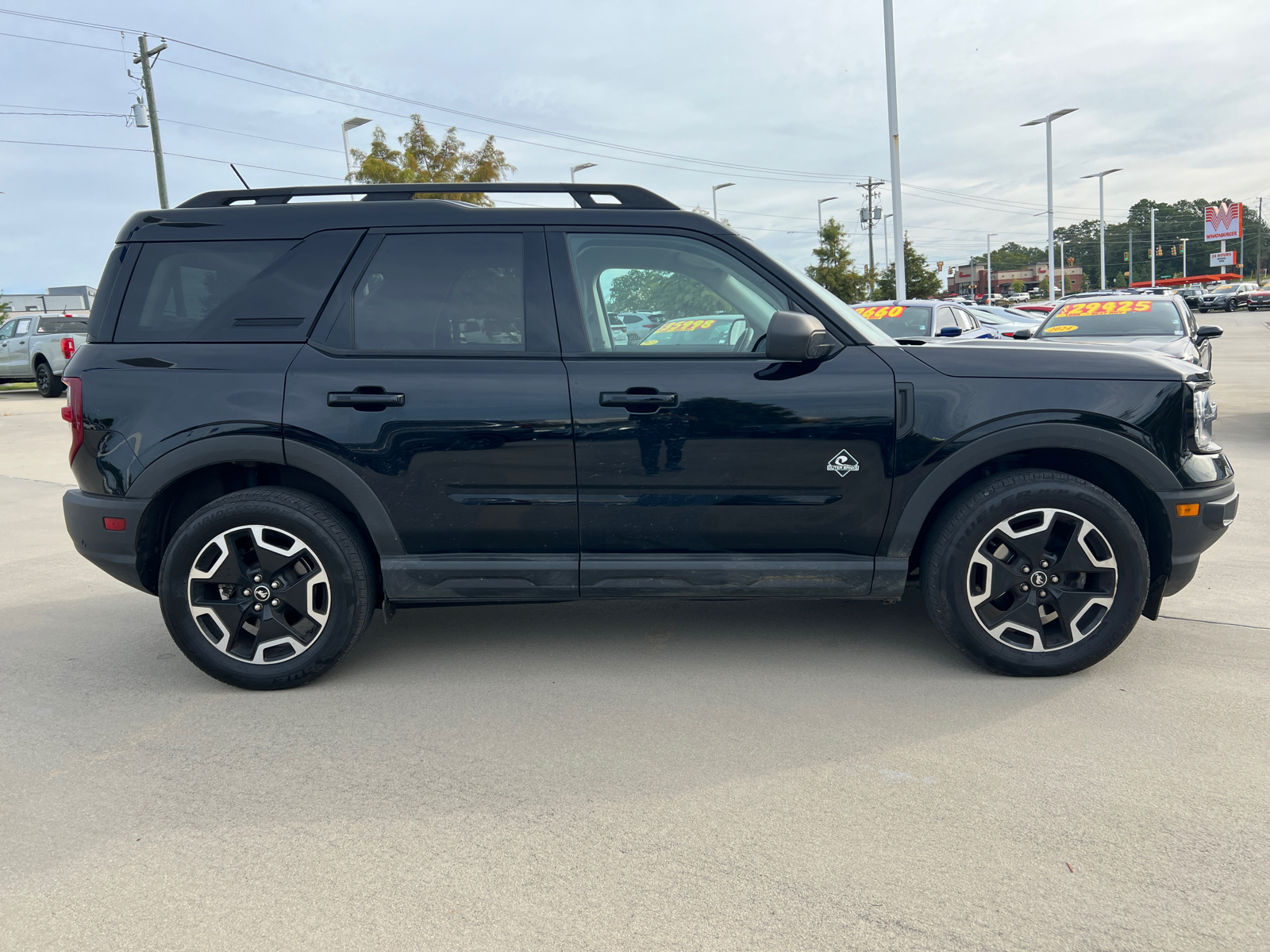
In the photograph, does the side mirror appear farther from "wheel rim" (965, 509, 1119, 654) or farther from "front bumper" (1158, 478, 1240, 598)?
"front bumper" (1158, 478, 1240, 598)

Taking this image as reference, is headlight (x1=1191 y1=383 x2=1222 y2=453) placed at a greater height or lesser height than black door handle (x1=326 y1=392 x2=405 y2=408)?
lesser

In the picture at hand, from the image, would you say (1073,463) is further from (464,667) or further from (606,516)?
(464,667)

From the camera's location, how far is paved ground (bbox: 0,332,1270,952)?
2.30m

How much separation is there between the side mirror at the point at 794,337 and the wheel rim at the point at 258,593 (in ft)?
6.54

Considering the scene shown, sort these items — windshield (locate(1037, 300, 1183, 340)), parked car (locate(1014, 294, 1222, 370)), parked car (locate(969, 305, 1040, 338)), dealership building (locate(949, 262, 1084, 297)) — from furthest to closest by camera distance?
dealership building (locate(949, 262, 1084, 297)) → parked car (locate(969, 305, 1040, 338)) → windshield (locate(1037, 300, 1183, 340)) → parked car (locate(1014, 294, 1222, 370))

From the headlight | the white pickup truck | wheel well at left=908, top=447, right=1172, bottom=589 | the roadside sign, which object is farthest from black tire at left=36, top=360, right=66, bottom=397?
the roadside sign

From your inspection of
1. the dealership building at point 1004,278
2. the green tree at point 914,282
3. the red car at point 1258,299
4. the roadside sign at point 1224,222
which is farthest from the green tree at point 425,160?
the dealership building at point 1004,278

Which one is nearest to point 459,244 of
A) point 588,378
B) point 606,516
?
point 588,378

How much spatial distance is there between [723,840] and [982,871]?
682 millimetres

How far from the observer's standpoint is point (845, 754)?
3145 mm

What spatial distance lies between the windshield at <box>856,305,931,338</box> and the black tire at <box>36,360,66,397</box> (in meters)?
18.0

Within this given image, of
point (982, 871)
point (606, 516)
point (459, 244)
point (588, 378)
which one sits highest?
point (459, 244)

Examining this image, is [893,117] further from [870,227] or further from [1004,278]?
[1004,278]

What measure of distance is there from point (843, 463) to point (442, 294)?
173 cm
